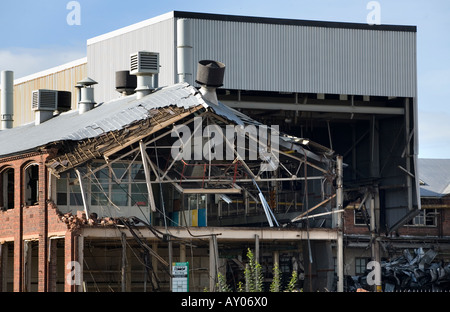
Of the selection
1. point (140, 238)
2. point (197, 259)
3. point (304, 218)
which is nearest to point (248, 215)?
point (197, 259)

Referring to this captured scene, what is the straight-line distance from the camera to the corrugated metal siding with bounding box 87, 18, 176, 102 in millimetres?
49781

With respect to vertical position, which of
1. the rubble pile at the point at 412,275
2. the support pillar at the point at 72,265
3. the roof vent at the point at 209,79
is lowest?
the rubble pile at the point at 412,275

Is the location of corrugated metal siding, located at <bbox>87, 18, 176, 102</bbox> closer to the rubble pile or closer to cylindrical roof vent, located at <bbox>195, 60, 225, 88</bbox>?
cylindrical roof vent, located at <bbox>195, 60, 225, 88</bbox>

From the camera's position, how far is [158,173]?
37.1 m

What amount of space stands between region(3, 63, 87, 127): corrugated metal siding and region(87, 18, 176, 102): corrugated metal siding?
17.2 feet

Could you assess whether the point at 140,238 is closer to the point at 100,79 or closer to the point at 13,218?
the point at 13,218

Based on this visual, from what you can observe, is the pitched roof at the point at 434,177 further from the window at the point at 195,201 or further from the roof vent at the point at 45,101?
the roof vent at the point at 45,101

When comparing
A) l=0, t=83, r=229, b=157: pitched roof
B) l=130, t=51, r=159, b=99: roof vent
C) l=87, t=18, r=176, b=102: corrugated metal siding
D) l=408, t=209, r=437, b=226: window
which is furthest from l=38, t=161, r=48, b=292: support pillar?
l=408, t=209, r=437, b=226: window

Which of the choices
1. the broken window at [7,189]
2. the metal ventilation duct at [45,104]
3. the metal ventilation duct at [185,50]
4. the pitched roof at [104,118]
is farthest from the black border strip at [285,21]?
the broken window at [7,189]

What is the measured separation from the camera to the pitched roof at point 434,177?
69.3m

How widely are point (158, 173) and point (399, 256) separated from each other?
31754 millimetres

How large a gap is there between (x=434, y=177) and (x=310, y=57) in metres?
24.4

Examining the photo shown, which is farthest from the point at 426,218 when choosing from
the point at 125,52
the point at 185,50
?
the point at 185,50

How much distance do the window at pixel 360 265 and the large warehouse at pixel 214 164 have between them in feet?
27.7
